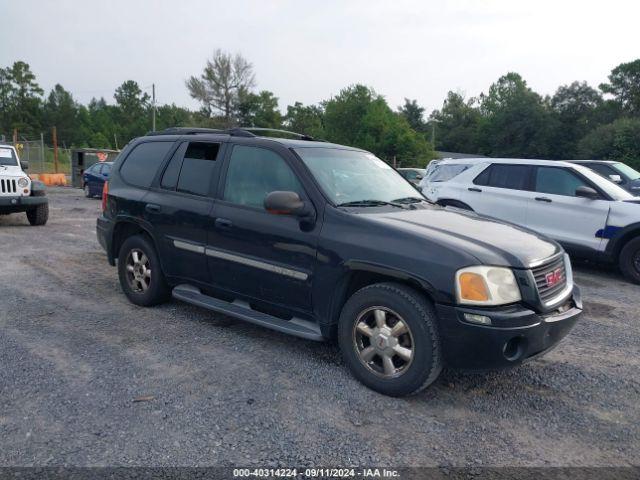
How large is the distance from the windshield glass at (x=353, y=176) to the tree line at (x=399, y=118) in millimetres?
39054

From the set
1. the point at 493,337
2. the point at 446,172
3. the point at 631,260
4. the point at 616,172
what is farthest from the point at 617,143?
the point at 493,337

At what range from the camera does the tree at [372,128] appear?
147ft

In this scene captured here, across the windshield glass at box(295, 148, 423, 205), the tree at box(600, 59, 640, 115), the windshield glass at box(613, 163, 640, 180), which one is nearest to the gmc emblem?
the windshield glass at box(295, 148, 423, 205)

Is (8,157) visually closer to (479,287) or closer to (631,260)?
(479,287)

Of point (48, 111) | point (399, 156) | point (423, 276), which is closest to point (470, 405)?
point (423, 276)

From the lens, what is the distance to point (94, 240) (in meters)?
9.35

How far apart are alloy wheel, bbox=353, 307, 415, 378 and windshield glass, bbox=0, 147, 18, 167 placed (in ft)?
34.5

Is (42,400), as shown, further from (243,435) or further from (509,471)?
(509,471)

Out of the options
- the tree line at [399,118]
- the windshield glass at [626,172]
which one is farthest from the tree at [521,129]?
the windshield glass at [626,172]

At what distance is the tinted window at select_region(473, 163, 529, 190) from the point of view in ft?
26.8

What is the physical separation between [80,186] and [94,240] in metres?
17.4

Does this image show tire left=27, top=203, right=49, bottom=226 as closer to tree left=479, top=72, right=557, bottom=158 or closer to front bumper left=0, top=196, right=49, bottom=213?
front bumper left=0, top=196, right=49, bottom=213

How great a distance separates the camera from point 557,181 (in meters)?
7.78

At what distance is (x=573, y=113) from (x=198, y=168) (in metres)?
67.1
